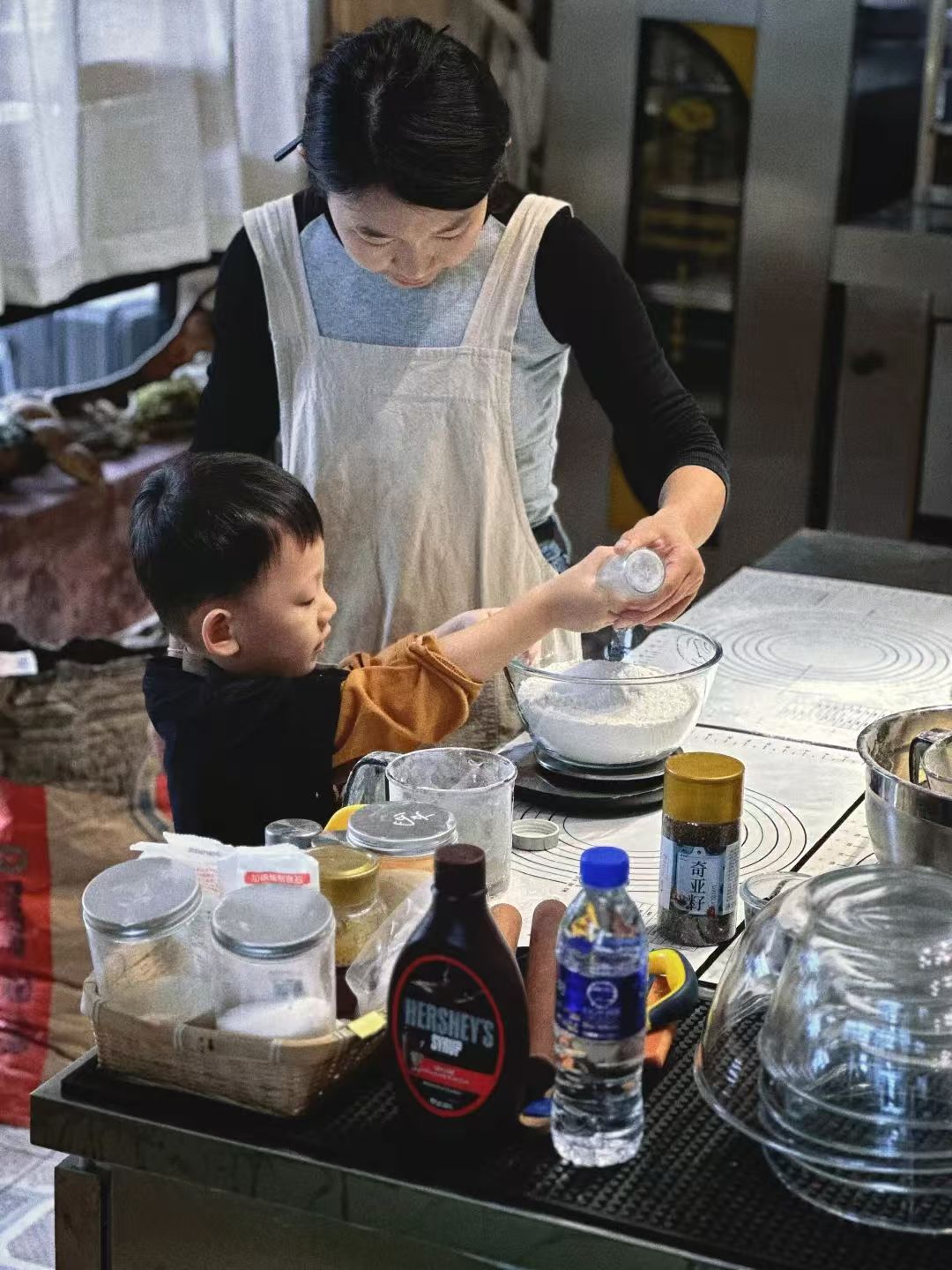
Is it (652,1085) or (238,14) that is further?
(238,14)

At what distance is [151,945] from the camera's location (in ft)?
4.05

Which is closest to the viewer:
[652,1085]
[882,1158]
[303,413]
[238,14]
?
[882,1158]

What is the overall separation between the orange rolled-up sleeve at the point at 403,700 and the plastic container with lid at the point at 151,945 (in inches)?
19.0

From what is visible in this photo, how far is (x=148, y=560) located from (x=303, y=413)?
0.49 m

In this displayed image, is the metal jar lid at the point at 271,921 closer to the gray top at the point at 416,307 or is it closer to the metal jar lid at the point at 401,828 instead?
the metal jar lid at the point at 401,828

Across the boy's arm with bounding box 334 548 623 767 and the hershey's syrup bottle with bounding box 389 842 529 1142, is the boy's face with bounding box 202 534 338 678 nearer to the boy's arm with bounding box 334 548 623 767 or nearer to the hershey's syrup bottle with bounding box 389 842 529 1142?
the boy's arm with bounding box 334 548 623 767

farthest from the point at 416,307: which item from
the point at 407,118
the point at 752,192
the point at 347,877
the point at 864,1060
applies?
the point at 752,192

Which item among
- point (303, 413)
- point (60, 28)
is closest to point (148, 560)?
point (303, 413)

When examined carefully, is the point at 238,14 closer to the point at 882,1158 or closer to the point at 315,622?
the point at 315,622

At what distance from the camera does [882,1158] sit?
3.72ft

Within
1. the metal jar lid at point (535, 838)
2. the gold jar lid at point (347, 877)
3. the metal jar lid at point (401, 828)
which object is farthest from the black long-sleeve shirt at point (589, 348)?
the gold jar lid at point (347, 877)

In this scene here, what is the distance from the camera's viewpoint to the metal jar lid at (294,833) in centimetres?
139

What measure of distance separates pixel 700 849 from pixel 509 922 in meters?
0.19

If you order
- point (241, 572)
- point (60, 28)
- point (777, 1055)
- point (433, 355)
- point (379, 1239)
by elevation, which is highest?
point (60, 28)
